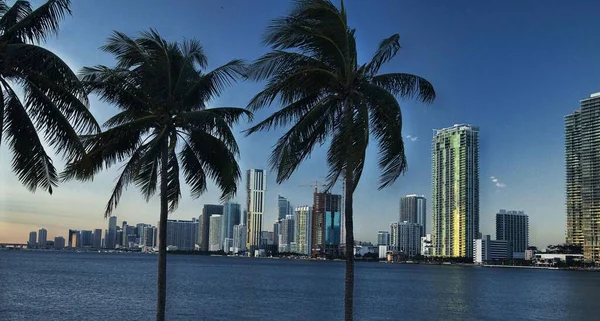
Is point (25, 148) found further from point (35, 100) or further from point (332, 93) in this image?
point (332, 93)

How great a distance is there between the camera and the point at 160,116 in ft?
58.2

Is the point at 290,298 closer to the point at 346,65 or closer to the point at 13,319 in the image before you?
the point at 13,319

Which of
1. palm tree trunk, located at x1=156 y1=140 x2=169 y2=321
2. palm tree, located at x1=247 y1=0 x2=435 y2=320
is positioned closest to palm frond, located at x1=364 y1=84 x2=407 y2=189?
palm tree, located at x1=247 y1=0 x2=435 y2=320

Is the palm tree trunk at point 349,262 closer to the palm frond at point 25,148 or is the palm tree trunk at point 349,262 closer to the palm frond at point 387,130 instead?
the palm frond at point 387,130

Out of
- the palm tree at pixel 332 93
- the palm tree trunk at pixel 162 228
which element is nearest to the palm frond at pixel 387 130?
the palm tree at pixel 332 93

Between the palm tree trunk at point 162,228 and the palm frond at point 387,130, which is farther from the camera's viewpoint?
the palm tree trunk at point 162,228

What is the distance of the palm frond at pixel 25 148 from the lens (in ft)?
49.2

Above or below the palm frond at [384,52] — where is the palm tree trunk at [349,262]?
below

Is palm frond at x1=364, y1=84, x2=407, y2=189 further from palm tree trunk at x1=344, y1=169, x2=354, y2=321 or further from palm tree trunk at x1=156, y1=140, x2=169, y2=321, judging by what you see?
palm tree trunk at x1=156, y1=140, x2=169, y2=321

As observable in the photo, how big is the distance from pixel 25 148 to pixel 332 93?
7.64 m

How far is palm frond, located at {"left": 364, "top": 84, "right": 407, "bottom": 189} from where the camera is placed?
15242 mm

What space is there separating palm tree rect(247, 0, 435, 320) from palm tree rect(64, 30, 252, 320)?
81.0 inches

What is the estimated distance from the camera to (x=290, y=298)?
259 feet

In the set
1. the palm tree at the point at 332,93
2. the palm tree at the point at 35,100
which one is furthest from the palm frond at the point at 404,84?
the palm tree at the point at 35,100
